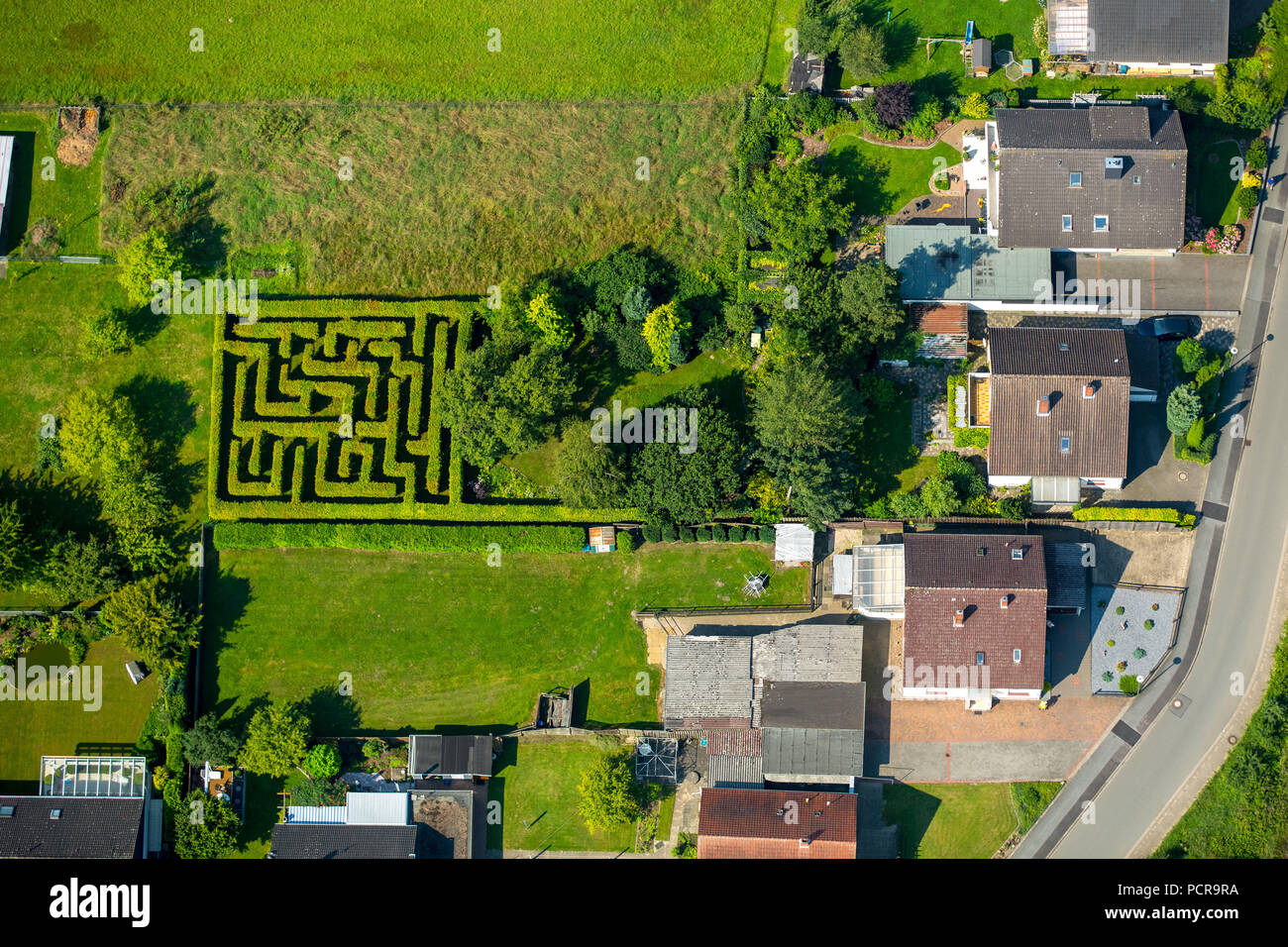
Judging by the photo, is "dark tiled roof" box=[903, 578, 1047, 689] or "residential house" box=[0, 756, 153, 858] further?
"residential house" box=[0, 756, 153, 858]

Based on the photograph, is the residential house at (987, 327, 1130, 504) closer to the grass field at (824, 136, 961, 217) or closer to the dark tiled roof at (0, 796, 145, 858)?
the grass field at (824, 136, 961, 217)

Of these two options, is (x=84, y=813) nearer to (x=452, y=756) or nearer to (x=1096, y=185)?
(x=452, y=756)

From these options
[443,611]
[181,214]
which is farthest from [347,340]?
[443,611]

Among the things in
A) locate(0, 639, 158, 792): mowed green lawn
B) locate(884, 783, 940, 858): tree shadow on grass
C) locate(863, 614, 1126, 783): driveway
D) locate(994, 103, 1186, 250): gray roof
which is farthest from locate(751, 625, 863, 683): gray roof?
locate(0, 639, 158, 792): mowed green lawn

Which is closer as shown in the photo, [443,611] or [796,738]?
[796,738]

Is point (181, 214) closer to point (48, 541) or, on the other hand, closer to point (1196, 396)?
point (48, 541)
